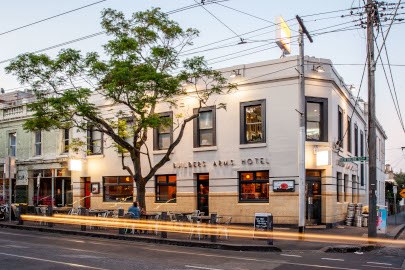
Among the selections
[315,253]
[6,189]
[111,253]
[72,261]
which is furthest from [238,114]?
[6,189]

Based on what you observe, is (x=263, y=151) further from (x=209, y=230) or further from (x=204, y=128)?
(x=209, y=230)

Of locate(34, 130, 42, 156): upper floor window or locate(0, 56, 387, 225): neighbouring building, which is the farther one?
locate(34, 130, 42, 156): upper floor window

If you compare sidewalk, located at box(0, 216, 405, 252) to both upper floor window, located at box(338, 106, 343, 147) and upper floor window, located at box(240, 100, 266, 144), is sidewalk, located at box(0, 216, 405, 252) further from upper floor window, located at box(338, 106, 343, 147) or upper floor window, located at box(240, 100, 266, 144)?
upper floor window, located at box(338, 106, 343, 147)

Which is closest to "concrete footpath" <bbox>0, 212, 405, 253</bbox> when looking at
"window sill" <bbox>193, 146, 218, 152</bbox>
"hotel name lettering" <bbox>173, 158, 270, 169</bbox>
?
"hotel name lettering" <bbox>173, 158, 270, 169</bbox>

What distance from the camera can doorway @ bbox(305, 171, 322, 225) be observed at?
987 inches

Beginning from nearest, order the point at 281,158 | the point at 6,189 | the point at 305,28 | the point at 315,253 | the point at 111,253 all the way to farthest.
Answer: the point at 111,253, the point at 315,253, the point at 305,28, the point at 281,158, the point at 6,189

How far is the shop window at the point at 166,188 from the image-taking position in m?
28.8

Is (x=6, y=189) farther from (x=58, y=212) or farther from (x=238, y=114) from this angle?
(x=238, y=114)

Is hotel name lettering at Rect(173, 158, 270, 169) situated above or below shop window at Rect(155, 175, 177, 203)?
above

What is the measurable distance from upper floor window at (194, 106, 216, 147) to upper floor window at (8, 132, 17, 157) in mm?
17010

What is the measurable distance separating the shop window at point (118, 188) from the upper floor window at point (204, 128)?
18.3 feet

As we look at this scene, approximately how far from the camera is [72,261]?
13234 mm

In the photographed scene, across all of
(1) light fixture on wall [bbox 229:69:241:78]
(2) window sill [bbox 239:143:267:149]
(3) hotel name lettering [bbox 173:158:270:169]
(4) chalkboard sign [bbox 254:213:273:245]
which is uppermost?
(1) light fixture on wall [bbox 229:69:241:78]

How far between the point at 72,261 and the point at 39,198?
24.5 m
